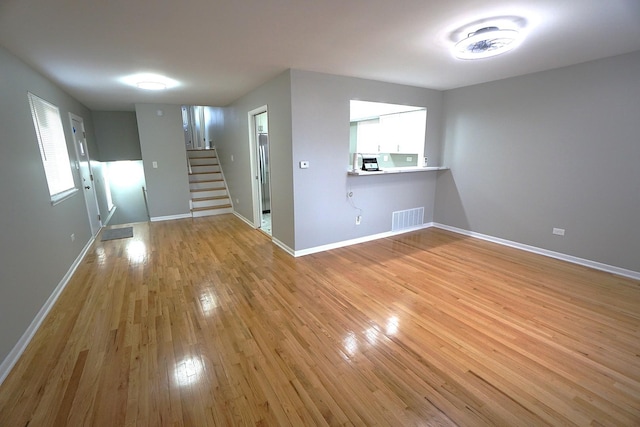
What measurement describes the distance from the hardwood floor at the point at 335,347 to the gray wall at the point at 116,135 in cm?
435

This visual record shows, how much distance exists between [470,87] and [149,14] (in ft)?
14.9

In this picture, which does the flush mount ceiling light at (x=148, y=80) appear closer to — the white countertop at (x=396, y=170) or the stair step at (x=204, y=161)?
the white countertop at (x=396, y=170)

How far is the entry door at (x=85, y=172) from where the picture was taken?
4.73m

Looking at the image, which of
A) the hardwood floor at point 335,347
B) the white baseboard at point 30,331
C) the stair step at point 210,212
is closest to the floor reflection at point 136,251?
the hardwood floor at point 335,347

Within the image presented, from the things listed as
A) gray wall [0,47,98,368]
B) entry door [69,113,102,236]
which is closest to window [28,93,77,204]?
gray wall [0,47,98,368]

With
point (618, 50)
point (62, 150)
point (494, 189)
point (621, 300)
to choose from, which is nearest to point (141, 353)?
point (62, 150)

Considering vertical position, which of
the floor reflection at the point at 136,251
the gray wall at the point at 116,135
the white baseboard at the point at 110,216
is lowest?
the white baseboard at the point at 110,216

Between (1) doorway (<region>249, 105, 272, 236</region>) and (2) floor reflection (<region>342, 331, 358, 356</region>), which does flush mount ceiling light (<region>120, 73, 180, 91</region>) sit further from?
(2) floor reflection (<region>342, 331, 358, 356</region>)

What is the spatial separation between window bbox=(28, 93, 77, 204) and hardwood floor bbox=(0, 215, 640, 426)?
1.14 meters

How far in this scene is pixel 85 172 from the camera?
16.8 ft

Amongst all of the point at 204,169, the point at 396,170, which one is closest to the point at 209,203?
the point at 204,169

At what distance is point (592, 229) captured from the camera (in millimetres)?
3459

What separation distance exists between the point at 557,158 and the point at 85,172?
7.63 metres

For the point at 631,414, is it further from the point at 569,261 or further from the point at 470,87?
the point at 470,87
